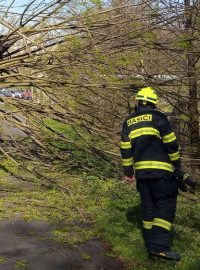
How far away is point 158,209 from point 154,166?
0.47 m

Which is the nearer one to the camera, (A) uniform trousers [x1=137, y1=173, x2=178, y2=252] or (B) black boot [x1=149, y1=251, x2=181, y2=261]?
(B) black boot [x1=149, y1=251, x2=181, y2=261]

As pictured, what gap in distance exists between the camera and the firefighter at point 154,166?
4715mm

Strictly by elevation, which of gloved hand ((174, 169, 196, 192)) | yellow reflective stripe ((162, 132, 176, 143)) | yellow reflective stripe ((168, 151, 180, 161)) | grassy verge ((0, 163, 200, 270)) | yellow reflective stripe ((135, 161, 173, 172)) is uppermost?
yellow reflective stripe ((162, 132, 176, 143))

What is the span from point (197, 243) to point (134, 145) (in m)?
1.45

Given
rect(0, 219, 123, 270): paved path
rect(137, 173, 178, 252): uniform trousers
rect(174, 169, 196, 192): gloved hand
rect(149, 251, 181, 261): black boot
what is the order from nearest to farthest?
rect(0, 219, 123, 270): paved path, rect(149, 251, 181, 261): black boot, rect(137, 173, 178, 252): uniform trousers, rect(174, 169, 196, 192): gloved hand

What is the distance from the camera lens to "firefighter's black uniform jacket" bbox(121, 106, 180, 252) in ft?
15.5

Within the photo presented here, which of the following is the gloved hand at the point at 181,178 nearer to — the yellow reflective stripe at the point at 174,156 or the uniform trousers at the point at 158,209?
the uniform trousers at the point at 158,209

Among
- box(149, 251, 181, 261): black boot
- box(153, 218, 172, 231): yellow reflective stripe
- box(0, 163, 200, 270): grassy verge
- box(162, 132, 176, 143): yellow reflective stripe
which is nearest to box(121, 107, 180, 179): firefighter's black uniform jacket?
box(162, 132, 176, 143): yellow reflective stripe

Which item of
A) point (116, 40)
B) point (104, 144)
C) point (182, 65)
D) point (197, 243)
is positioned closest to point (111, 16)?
point (116, 40)

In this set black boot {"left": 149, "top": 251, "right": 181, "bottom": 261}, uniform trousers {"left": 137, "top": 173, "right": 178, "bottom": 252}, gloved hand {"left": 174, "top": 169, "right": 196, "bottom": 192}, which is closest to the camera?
black boot {"left": 149, "top": 251, "right": 181, "bottom": 261}

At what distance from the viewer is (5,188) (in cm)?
765

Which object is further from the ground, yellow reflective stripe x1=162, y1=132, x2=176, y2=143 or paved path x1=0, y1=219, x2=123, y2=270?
yellow reflective stripe x1=162, y1=132, x2=176, y2=143

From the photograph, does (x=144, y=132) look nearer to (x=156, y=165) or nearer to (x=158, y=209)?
(x=156, y=165)

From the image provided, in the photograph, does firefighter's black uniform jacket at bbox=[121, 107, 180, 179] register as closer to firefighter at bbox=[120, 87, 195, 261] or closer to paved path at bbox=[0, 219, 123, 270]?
firefighter at bbox=[120, 87, 195, 261]
